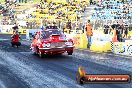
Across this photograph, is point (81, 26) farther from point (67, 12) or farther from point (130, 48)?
point (130, 48)

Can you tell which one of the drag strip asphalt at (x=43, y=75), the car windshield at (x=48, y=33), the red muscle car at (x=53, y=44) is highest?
the car windshield at (x=48, y=33)

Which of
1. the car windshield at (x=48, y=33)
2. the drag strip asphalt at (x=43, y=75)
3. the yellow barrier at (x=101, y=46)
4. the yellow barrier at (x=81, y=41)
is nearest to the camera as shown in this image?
the drag strip asphalt at (x=43, y=75)

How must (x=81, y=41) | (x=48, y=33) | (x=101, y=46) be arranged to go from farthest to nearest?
(x=81, y=41) → (x=101, y=46) → (x=48, y=33)

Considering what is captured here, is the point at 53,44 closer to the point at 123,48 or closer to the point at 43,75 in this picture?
the point at 123,48

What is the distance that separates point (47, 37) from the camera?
65.7 feet

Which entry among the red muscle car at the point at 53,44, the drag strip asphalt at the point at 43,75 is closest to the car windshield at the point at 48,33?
the red muscle car at the point at 53,44

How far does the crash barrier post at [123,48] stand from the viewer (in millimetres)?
21212

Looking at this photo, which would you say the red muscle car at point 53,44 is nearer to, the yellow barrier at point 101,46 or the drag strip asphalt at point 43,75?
the drag strip asphalt at point 43,75

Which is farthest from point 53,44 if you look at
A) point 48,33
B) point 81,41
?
point 81,41

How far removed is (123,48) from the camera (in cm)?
2183

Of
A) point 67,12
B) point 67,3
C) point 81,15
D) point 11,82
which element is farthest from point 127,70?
point 67,3

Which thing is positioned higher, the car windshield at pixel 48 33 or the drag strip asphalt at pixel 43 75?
the car windshield at pixel 48 33

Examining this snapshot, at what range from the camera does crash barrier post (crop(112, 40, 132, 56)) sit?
2121 centimetres

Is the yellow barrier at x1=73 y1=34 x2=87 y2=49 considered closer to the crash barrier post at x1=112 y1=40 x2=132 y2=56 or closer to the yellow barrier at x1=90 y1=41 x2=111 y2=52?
the yellow barrier at x1=90 y1=41 x2=111 y2=52
